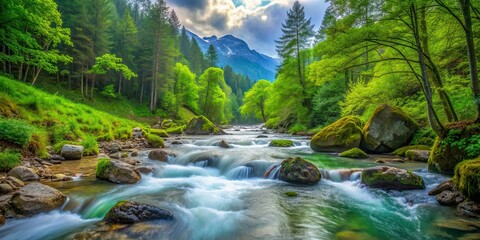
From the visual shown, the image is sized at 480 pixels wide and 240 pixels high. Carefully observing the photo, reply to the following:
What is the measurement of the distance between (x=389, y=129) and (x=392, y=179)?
256 inches

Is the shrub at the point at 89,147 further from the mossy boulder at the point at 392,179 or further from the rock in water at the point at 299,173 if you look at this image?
the mossy boulder at the point at 392,179

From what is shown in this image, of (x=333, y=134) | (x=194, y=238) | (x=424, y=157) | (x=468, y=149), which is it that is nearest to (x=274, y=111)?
(x=333, y=134)

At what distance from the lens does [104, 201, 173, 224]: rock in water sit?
14.1 feet

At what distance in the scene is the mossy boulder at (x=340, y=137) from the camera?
1276 centimetres

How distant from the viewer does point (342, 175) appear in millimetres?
7875

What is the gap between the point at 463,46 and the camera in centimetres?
941

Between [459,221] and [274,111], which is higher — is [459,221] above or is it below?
below

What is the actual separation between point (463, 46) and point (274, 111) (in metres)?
22.5

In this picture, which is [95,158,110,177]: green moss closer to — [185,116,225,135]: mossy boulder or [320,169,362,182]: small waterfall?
[320,169,362,182]: small waterfall

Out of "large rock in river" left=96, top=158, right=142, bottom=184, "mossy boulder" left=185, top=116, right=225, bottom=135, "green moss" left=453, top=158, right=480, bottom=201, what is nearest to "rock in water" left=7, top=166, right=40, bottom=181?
"large rock in river" left=96, top=158, right=142, bottom=184

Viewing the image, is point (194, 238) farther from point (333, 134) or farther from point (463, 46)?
point (463, 46)

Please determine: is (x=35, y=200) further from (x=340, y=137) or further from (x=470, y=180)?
(x=340, y=137)

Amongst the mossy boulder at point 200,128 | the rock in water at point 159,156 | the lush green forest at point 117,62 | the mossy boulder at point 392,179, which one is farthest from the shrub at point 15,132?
the mossy boulder at point 200,128

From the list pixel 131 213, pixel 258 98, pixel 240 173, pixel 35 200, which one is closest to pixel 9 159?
pixel 35 200
